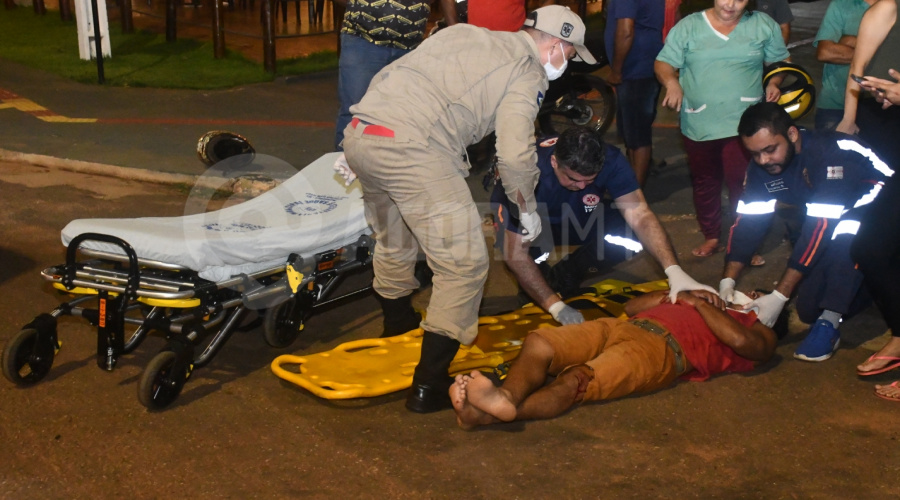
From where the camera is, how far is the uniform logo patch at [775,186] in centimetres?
491

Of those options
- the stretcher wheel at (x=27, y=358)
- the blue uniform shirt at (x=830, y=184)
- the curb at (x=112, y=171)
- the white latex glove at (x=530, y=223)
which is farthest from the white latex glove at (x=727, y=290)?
the curb at (x=112, y=171)

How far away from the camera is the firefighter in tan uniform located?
13.1ft

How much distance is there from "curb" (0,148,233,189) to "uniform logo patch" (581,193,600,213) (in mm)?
3317

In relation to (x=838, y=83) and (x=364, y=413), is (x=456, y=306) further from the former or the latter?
(x=838, y=83)

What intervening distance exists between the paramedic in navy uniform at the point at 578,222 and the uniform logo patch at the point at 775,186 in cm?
66

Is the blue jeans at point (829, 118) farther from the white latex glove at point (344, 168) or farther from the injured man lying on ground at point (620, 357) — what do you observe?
the white latex glove at point (344, 168)

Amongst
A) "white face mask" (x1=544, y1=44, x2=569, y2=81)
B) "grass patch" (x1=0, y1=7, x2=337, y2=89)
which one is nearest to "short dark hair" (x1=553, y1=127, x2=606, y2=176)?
"white face mask" (x1=544, y1=44, x2=569, y2=81)

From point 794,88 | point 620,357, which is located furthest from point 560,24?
point 794,88

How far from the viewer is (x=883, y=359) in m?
4.54

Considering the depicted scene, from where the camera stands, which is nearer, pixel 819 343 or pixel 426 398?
pixel 426 398

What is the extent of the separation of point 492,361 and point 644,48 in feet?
9.63

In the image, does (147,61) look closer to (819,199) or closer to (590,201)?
(590,201)

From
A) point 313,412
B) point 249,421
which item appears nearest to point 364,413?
point 313,412

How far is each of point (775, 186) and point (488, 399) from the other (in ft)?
6.86
